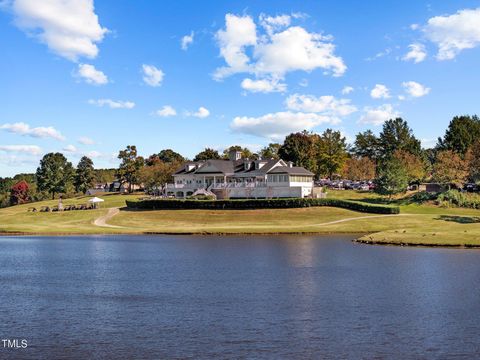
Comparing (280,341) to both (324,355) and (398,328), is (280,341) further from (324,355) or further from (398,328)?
(398,328)

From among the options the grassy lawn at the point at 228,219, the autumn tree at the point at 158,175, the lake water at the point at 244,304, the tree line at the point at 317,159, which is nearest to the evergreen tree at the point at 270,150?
the tree line at the point at 317,159

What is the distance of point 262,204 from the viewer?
3866 inches

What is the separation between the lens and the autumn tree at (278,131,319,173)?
5925 inches

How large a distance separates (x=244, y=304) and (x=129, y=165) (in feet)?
442

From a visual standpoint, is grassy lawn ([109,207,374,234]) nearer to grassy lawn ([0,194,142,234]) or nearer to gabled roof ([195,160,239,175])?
grassy lawn ([0,194,142,234])

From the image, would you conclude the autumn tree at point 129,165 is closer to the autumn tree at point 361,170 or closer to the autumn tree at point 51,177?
the autumn tree at point 51,177

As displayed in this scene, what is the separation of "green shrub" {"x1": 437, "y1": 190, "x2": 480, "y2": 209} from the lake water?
1786 inches

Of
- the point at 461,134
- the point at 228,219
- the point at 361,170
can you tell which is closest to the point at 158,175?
the point at 228,219

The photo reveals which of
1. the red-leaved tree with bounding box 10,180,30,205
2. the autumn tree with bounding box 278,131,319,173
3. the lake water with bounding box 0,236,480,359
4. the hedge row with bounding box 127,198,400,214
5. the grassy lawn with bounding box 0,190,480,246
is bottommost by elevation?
the lake water with bounding box 0,236,480,359

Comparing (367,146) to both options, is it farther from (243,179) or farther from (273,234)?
(273,234)

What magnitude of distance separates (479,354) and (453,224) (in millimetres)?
57858

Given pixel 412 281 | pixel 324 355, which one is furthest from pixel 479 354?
pixel 412 281

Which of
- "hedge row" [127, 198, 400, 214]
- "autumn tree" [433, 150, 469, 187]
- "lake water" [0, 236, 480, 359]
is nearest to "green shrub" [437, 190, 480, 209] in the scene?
"autumn tree" [433, 150, 469, 187]

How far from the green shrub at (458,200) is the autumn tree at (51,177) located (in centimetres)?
11539
